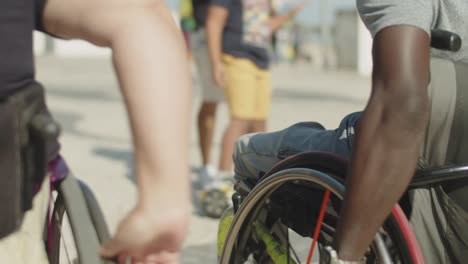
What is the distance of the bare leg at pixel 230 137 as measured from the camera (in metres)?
6.11

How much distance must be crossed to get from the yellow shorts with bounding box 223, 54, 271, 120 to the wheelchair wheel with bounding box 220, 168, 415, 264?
2.92 meters

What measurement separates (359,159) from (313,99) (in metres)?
11.4

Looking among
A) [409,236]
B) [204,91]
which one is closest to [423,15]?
[409,236]

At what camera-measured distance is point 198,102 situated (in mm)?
13250

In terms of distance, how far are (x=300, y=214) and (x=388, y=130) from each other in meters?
0.67

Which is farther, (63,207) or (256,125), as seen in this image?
(256,125)

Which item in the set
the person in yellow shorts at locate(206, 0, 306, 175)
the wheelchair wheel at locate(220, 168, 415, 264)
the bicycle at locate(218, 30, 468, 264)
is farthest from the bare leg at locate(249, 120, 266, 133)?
the wheelchair wheel at locate(220, 168, 415, 264)

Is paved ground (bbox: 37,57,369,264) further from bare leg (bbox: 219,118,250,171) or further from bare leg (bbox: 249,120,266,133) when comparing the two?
bare leg (bbox: 249,120,266,133)

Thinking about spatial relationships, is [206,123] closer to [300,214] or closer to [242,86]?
[242,86]

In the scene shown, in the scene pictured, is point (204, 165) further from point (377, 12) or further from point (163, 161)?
point (163, 161)

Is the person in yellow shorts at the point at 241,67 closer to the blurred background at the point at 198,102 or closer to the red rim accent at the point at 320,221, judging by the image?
the blurred background at the point at 198,102

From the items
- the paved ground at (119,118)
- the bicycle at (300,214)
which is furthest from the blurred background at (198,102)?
the bicycle at (300,214)

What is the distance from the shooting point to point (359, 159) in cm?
247

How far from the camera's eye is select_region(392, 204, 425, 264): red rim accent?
8.15 feet
